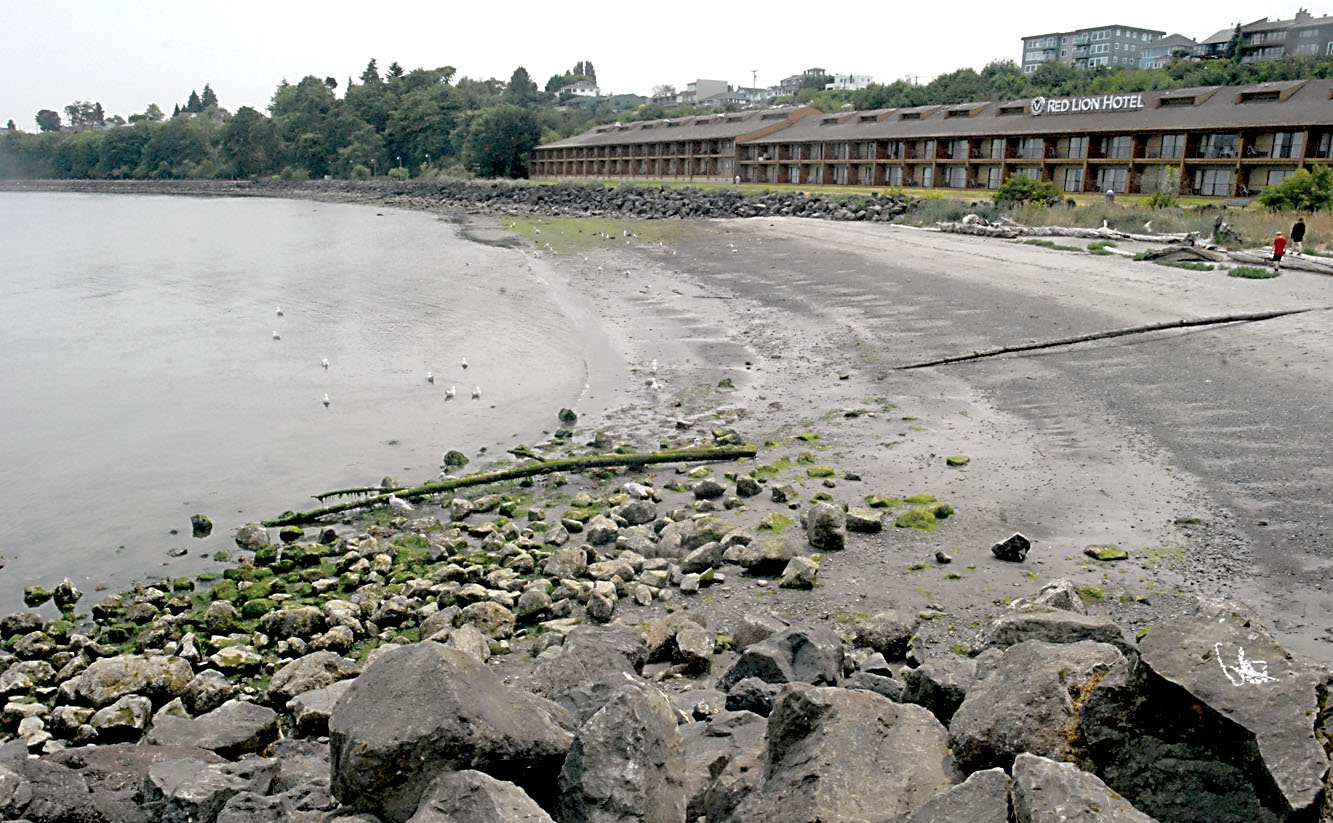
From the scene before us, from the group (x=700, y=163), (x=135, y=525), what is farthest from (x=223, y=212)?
(x=135, y=525)

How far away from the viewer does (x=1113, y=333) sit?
1712 centimetres

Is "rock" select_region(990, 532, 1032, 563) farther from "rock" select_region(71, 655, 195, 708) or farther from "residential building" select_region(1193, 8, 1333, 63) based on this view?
"residential building" select_region(1193, 8, 1333, 63)

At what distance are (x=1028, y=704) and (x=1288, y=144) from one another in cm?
5103

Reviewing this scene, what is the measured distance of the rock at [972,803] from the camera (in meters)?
3.41

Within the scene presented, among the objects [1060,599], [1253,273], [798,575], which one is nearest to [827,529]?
[798,575]

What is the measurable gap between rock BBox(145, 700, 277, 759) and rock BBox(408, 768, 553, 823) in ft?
8.56

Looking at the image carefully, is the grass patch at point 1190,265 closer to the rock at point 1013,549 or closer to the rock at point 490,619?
the rock at point 1013,549

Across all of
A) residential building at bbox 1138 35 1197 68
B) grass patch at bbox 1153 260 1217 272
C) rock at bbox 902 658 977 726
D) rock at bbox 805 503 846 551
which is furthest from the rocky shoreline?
residential building at bbox 1138 35 1197 68

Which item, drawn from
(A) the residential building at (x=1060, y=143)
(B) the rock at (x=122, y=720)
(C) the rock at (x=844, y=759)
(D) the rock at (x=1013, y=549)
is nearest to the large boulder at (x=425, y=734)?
(C) the rock at (x=844, y=759)

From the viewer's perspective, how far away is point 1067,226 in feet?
110

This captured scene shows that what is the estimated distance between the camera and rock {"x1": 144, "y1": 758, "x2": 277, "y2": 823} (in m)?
4.37

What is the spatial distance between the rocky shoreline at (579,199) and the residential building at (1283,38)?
8074cm

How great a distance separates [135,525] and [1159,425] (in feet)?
43.4

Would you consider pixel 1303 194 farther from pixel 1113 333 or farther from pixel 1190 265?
pixel 1113 333
